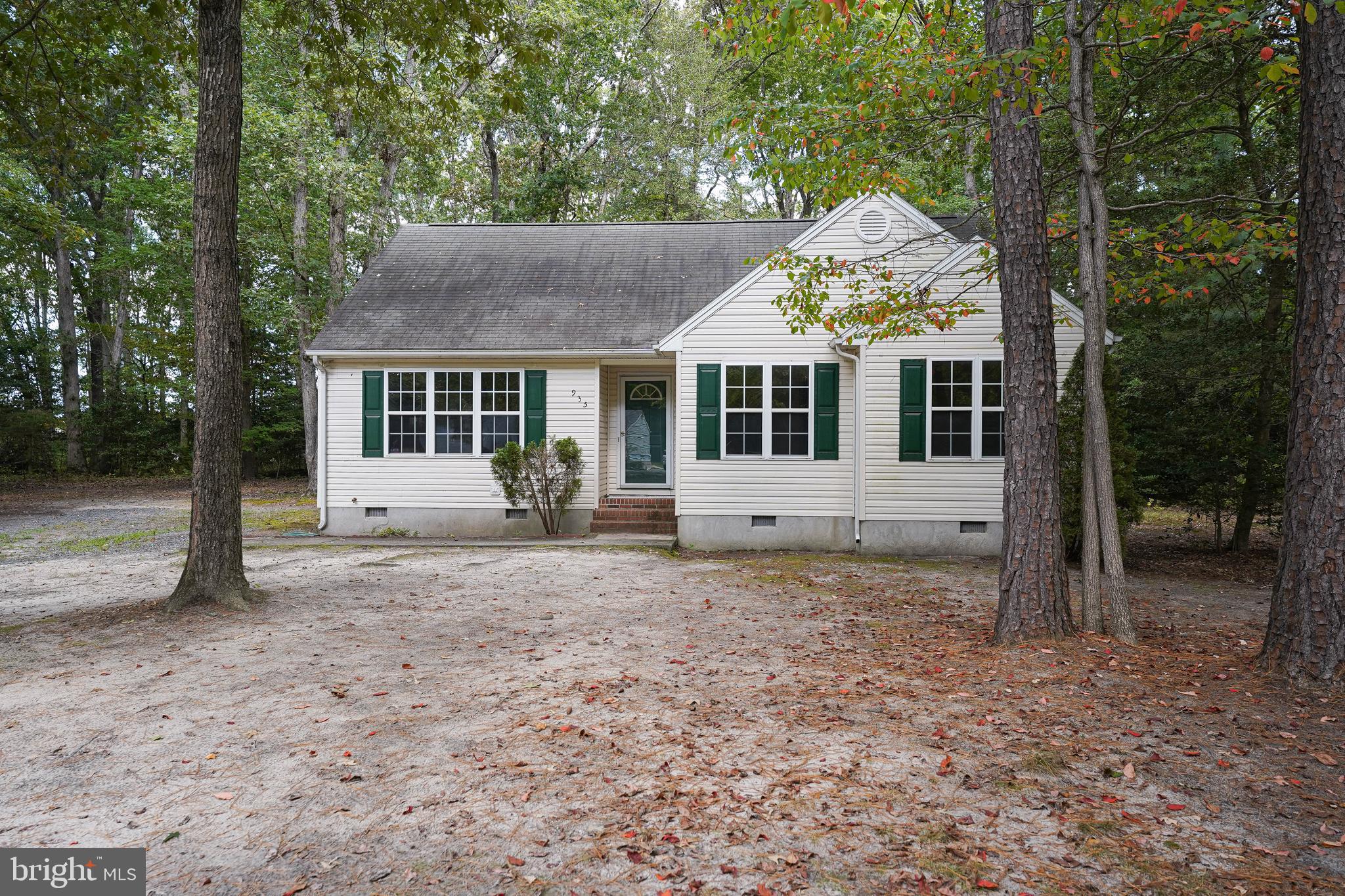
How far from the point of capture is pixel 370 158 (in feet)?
60.4

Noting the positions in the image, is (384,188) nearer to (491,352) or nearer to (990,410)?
(491,352)

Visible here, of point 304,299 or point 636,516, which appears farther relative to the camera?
point 304,299

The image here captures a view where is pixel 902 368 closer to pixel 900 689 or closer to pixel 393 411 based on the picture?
pixel 900 689

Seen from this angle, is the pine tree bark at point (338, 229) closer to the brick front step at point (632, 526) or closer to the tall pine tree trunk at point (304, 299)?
the tall pine tree trunk at point (304, 299)

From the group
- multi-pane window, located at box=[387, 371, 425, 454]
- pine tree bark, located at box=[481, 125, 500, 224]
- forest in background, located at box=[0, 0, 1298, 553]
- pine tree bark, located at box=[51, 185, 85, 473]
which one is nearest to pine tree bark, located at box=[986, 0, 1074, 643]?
forest in background, located at box=[0, 0, 1298, 553]

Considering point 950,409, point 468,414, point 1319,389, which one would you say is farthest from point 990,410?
point 468,414

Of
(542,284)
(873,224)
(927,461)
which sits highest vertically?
(873,224)

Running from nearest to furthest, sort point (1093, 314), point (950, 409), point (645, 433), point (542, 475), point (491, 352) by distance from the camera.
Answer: point (1093, 314)
point (950, 409)
point (542, 475)
point (491, 352)
point (645, 433)

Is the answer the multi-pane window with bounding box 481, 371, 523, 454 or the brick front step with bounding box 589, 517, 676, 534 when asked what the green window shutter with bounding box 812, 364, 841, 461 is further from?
the multi-pane window with bounding box 481, 371, 523, 454

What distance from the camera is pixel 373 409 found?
12.6 meters

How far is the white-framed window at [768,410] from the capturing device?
11.4 m

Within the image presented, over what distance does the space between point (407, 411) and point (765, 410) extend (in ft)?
19.9

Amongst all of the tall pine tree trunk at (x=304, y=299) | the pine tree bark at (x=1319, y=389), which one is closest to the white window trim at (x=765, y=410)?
the pine tree bark at (x=1319, y=389)

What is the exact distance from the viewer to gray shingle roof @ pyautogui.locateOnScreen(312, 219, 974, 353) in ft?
41.1
